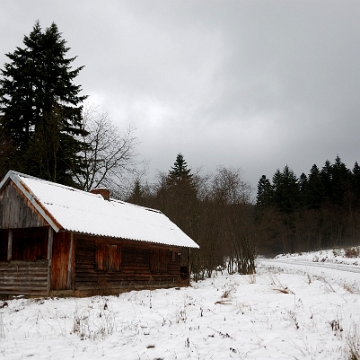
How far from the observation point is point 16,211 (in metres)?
17.0

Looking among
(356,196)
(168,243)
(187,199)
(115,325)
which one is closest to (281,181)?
(356,196)

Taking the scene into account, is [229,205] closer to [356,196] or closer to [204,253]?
[204,253]

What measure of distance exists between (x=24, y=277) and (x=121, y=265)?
4.71 meters

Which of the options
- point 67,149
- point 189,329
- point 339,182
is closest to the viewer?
point 189,329

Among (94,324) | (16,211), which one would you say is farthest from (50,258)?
(94,324)

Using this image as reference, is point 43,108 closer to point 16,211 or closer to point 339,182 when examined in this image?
point 16,211

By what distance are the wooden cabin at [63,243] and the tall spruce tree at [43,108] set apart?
33.4ft

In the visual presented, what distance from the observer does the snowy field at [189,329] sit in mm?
7375

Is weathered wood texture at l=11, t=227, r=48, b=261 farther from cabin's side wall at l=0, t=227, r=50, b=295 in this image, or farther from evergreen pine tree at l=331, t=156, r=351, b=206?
evergreen pine tree at l=331, t=156, r=351, b=206

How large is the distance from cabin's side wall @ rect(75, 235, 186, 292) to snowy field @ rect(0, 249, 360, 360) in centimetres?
260

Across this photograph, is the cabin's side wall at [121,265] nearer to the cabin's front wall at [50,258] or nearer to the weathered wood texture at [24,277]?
the cabin's front wall at [50,258]

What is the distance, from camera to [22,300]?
1495cm

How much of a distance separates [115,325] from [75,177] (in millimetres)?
24060

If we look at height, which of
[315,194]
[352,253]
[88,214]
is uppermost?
→ [315,194]
